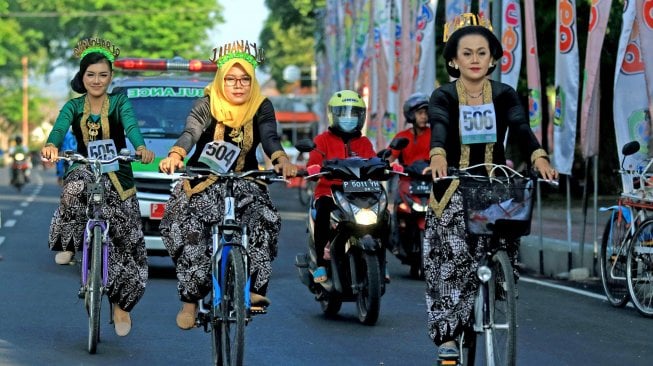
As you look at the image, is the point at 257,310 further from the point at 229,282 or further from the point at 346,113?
the point at 346,113

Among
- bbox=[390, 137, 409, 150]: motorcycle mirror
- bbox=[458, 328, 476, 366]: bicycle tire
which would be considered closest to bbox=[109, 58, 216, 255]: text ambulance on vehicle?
bbox=[390, 137, 409, 150]: motorcycle mirror

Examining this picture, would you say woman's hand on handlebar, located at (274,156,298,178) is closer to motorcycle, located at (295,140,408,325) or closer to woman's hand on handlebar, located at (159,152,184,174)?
woman's hand on handlebar, located at (159,152,184,174)

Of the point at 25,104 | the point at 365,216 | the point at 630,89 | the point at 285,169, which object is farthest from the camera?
the point at 25,104

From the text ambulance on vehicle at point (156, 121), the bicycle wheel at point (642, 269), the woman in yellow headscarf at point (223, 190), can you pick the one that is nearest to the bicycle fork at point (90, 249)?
the woman in yellow headscarf at point (223, 190)

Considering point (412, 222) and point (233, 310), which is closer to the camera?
point (233, 310)

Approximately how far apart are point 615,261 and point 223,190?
5.12 m

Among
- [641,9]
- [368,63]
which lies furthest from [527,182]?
[368,63]

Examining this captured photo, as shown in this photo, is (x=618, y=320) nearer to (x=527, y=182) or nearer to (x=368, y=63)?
(x=527, y=182)

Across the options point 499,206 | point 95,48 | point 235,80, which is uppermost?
point 95,48

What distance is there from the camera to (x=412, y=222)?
15938 millimetres

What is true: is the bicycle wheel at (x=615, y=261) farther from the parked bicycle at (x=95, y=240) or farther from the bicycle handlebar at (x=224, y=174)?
the bicycle handlebar at (x=224, y=174)

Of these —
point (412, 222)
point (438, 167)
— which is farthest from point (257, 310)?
point (412, 222)

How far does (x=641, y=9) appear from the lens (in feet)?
47.2

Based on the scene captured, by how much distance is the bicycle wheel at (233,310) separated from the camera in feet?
26.2
